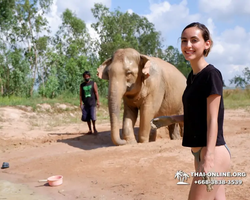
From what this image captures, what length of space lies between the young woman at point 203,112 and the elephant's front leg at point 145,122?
521cm

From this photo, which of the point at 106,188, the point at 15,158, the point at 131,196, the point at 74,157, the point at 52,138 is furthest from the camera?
the point at 52,138

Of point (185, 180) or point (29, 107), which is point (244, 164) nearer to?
point (185, 180)

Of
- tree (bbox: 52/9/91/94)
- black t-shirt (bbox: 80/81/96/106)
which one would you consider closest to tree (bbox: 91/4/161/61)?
tree (bbox: 52/9/91/94)

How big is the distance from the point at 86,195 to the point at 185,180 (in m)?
1.35

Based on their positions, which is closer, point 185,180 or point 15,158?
point 185,180

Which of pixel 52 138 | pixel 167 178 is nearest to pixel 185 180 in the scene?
pixel 167 178

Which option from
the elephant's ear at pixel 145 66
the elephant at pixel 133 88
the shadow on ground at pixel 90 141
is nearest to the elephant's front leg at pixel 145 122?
the elephant at pixel 133 88

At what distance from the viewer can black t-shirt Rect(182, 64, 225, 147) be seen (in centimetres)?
207

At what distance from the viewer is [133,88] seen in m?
7.45

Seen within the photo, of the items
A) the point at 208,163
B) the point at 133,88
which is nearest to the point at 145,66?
the point at 133,88

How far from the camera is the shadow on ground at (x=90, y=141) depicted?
8.02 meters

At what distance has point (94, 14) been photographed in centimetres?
2833

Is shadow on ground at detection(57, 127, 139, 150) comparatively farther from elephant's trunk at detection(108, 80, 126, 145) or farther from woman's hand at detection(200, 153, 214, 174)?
woman's hand at detection(200, 153, 214, 174)

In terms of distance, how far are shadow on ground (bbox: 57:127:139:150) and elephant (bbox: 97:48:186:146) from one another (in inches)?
34.7
